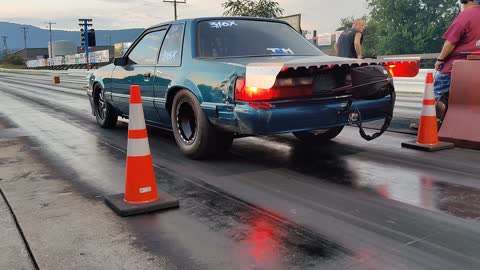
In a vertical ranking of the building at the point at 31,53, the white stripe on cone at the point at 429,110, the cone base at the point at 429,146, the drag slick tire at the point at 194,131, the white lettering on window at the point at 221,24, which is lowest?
the cone base at the point at 429,146

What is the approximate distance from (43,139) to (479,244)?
596 cm

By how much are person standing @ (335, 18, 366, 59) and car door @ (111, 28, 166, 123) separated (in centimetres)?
395

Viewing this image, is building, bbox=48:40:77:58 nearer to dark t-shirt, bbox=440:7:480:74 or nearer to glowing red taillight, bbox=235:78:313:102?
dark t-shirt, bbox=440:7:480:74

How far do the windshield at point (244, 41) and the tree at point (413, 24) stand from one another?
69.4 metres

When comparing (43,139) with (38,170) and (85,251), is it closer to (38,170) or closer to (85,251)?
(38,170)

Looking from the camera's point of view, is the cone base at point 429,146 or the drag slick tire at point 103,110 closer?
the cone base at point 429,146

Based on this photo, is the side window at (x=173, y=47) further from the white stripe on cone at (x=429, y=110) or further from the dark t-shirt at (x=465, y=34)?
the dark t-shirt at (x=465, y=34)

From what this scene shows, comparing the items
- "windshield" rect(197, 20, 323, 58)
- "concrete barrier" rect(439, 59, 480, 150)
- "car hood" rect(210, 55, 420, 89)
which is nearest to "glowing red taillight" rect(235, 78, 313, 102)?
"car hood" rect(210, 55, 420, 89)

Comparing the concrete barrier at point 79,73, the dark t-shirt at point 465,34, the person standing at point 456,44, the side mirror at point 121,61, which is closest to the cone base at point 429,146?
the person standing at point 456,44

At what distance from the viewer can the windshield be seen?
5293 mm

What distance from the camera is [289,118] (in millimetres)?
4438

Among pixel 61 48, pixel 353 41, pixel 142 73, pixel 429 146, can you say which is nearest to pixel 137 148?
pixel 142 73

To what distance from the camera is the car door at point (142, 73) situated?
5.94m

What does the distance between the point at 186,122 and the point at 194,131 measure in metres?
0.20
